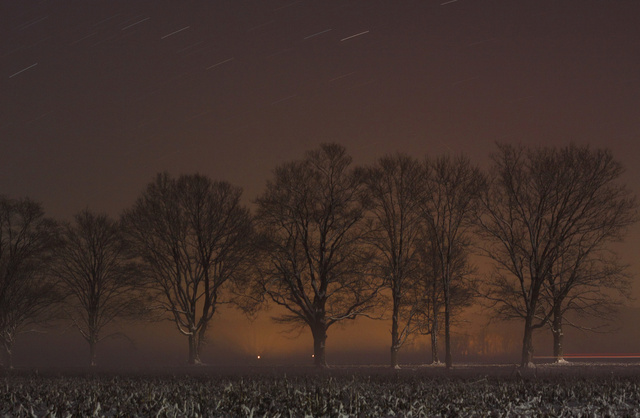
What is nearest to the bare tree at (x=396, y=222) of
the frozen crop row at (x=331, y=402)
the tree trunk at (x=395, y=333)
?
the tree trunk at (x=395, y=333)

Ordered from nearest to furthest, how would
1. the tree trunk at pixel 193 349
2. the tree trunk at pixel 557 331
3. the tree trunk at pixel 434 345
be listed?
the tree trunk at pixel 557 331
the tree trunk at pixel 193 349
the tree trunk at pixel 434 345

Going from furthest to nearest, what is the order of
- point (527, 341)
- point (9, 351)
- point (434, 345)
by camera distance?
1. point (9, 351)
2. point (434, 345)
3. point (527, 341)

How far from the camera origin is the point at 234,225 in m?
42.2

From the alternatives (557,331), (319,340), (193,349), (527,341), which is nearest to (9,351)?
(193,349)

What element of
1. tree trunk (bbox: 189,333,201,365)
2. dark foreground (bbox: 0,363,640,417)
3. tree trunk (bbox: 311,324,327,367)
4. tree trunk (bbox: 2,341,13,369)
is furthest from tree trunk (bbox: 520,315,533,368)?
tree trunk (bbox: 2,341,13,369)

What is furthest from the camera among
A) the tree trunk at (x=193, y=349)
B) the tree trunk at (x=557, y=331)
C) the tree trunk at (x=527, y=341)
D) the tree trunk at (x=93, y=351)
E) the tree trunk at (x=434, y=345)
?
the tree trunk at (x=93, y=351)

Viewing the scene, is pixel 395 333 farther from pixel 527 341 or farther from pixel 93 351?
pixel 93 351

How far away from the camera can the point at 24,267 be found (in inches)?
1821

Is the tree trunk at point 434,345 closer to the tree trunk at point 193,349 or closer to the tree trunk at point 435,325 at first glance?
the tree trunk at point 435,325

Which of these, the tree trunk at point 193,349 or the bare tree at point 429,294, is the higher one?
the bare tree at point 429,294

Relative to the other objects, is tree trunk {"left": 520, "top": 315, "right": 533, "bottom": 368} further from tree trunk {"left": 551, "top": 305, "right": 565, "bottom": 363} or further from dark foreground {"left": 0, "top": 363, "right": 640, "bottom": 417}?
dark foreground {"left": 0, "top": 363, "right": 640, "bottom": 417}

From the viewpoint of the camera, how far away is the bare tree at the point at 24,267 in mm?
45375

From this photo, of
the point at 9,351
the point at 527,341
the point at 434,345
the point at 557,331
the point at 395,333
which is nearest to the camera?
the point at 527,341

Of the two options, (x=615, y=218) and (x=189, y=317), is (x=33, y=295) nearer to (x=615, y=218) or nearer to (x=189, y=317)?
(x=189, y=317)
